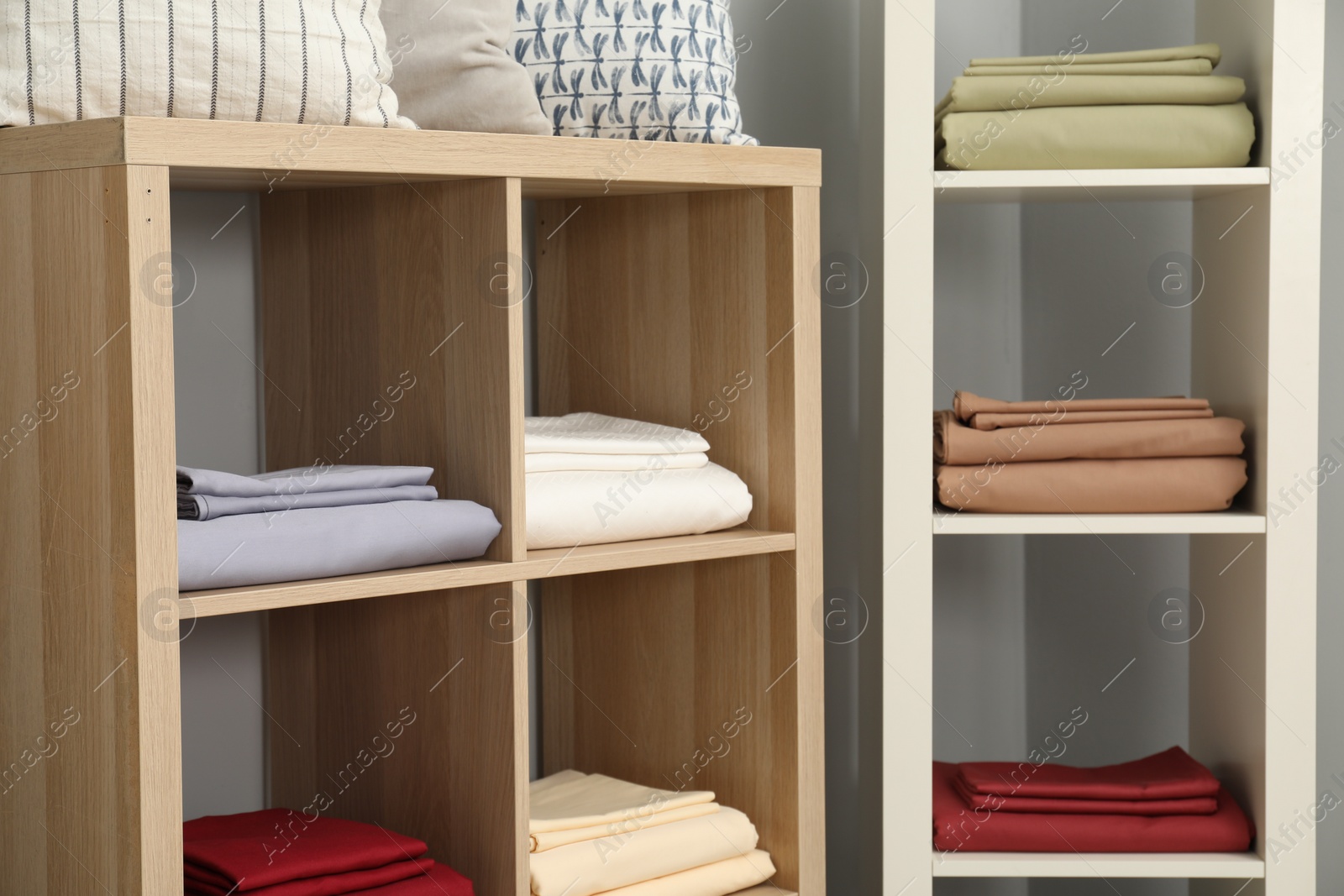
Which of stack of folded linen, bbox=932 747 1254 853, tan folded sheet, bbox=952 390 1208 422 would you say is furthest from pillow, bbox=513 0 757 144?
stack of folded linen, bbox=932 747 1254 853

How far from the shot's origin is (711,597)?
1.61 metres

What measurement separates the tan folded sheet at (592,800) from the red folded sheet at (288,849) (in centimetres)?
16

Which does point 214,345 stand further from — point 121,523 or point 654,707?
point 654,707

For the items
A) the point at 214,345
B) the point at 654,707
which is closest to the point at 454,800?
the point at 654,707

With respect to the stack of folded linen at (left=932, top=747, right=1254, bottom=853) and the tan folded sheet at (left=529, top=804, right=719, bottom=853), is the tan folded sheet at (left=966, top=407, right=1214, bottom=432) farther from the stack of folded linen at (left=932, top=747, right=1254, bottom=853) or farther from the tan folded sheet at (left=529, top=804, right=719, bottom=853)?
the tan folded sheet at (left=529, top=804, right=719, bottom=853)

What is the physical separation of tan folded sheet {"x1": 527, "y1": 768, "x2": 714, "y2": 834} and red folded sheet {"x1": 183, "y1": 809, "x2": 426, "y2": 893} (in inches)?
6.2

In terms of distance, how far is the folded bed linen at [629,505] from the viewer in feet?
4.49

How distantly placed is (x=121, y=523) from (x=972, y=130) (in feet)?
3.35

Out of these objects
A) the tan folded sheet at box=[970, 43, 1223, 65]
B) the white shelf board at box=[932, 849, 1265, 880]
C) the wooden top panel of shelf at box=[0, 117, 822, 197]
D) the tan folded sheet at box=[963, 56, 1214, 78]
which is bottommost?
the white shelf board at box=[932, 849, 1265, 880]

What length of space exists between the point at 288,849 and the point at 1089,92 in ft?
3.92

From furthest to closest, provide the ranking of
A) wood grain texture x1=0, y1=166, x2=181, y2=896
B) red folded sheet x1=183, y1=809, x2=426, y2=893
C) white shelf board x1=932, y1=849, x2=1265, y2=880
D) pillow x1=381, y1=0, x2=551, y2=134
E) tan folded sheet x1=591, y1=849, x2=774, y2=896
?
white shelf board x1=932, y1=849, x2=1265, y2=880
tan folded sheet x1=591, y1=849, x2=774, y2=896
pillow x1=381, y1=0, x2=551, y2=134
red folded sheet x1=183, y1=809, x2=426, y2=893
wood grain texture x1=0, y1=166, x2=181, y2=896

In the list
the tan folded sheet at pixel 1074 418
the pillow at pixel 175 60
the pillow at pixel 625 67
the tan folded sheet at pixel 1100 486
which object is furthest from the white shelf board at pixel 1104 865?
the pillow at pixel 175 60

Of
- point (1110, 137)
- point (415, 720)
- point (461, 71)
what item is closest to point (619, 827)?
point (415, 720)

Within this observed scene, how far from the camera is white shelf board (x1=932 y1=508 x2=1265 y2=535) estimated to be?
5.10ft
